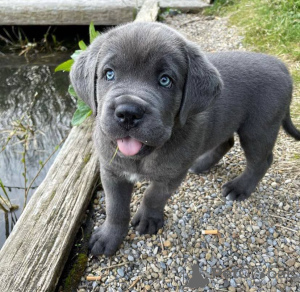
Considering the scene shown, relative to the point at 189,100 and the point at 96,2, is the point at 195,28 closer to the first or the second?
the point at 96,2

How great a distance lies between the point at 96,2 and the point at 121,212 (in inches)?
224

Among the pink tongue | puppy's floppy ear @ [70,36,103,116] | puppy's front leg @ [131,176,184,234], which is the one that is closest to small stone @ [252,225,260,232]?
puppy's front leg @ [131,176,184,234]

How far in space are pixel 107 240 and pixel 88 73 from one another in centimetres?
138

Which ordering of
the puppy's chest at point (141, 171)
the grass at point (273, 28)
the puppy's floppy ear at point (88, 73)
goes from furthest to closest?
the grass at point (273, 28)
the puppy's chest at point (141, 171)
the puppy's floppy ear at point (88, 73)

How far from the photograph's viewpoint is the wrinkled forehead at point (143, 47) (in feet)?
7.32

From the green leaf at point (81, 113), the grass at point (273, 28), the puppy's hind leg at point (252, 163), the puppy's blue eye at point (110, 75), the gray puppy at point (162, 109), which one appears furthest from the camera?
the grass at point (273, 28)

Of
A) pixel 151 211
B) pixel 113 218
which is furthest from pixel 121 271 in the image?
pixel 151 211

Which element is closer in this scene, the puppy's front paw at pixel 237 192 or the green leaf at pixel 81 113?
the puppy's front paw at pixel 237 192

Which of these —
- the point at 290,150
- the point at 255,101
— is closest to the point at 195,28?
the point at 290,150

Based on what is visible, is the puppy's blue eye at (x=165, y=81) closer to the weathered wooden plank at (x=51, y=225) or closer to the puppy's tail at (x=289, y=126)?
the weathered wooden plank at (x=51, y=225)

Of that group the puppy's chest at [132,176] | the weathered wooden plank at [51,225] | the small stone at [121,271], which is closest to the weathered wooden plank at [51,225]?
the weathered wooden plank at [51,225]

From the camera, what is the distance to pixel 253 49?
6137 mm

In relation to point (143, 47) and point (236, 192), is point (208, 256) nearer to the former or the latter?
point (236, 192)

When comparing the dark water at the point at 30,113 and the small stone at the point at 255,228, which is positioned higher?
the small stone at the point at 255,228
